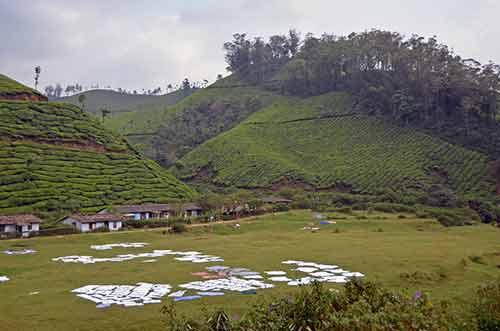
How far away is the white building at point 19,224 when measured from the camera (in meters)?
48.6

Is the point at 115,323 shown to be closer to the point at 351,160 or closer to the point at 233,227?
the point at 233,227

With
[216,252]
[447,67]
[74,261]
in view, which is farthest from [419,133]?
[74,261]

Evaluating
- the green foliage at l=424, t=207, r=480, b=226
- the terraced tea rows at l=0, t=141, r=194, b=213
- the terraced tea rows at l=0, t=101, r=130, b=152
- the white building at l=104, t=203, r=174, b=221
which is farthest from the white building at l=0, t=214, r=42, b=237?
the green foliage at l=424, t=207, r=480, b=226

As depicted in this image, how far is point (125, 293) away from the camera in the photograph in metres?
24.4

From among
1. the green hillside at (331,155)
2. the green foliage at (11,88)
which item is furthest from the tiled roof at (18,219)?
the green foliage at (11,88)

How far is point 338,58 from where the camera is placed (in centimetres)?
12300

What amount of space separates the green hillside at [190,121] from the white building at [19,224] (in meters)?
60.7

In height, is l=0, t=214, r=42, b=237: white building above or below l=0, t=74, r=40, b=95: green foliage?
below

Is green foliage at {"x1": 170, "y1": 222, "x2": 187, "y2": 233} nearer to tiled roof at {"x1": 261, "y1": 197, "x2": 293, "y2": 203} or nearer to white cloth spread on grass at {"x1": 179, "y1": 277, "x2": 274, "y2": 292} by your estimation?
tiled roof at {"x1": 261, "y1": 197, "x2": 293, "y2": 203}

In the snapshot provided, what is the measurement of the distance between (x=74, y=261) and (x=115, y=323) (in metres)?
17.9

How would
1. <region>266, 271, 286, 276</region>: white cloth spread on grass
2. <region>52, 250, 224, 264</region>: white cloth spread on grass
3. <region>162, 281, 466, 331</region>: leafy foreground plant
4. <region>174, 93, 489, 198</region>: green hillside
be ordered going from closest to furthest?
<region>162, 281, 466, 331</region>: leafy foreground plant
<region>266, 271, 286, 276</region>: white cloth spread on grass
<region>52, 250, 224, 264</region>: white cloth spread on grass
<region>174, 93, 489, 198</region>: green hillside

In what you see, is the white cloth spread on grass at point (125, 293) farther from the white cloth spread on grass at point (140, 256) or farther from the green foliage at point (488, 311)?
the green foliage at point (488, 311)

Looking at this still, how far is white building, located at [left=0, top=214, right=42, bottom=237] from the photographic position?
48594mm

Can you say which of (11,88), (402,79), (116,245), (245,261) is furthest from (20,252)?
(402,79)
